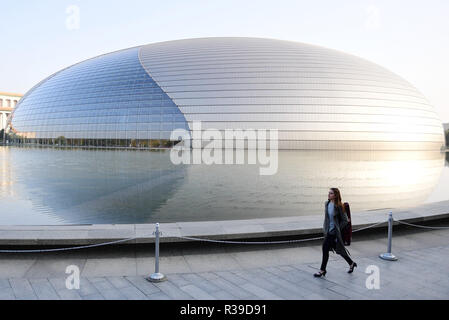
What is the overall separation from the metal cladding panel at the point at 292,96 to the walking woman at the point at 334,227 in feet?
123

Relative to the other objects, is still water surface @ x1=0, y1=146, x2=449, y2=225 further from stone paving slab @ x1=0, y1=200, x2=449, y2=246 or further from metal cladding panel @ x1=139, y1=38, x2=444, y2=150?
metal cladding panel @ x1=139, y1=38, x2=444, y2=150

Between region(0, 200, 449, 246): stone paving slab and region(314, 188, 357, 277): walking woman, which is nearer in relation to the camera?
region(314, 188, 357, 277): walking woman

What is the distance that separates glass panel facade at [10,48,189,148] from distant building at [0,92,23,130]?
150 ft

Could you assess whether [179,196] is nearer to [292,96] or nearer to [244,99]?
[244,99]

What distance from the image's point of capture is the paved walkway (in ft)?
13.8

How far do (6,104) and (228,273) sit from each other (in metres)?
117

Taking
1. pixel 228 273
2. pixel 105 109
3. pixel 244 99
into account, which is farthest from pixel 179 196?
pixel 105 109

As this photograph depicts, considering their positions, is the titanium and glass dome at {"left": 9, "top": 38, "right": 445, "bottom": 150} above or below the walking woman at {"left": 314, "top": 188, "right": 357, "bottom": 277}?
above

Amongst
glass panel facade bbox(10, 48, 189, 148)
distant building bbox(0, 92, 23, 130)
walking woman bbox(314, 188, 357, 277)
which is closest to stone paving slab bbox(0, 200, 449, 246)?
walking woman bbox(314, 188, 357, 277)

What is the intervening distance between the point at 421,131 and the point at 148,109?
128 feet

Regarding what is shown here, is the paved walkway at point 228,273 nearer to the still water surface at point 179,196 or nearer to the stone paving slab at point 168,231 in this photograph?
the stone paving slab at point 168,231

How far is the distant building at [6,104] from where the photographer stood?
92188mm

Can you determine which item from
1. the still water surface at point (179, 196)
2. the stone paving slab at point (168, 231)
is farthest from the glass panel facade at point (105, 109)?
the stone paving slab at point (168, 231)
